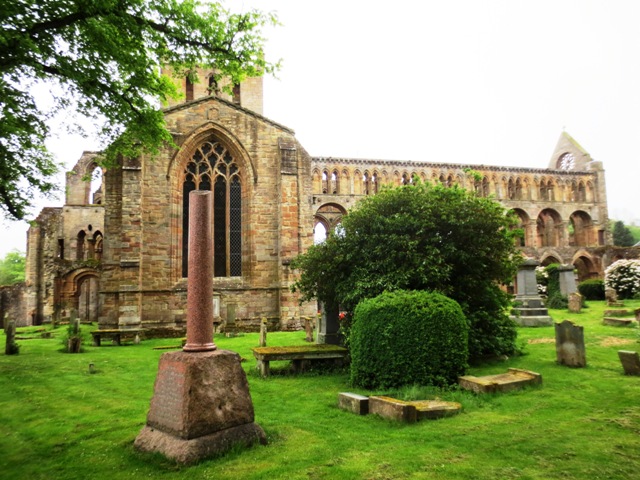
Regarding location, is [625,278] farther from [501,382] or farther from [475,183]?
[475,183]

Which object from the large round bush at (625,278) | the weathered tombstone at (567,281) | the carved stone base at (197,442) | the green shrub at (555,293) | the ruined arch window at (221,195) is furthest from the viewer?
the large round bush at (625,278)

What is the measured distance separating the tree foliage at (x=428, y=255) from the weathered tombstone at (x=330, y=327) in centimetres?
96

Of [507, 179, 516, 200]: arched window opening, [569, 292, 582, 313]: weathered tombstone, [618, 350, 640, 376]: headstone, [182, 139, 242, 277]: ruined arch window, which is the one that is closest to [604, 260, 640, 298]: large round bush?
[569, 292, 582, 313]: weathered tombstone

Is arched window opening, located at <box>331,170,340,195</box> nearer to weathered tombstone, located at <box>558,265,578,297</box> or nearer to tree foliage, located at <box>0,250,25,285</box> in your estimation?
weathered tombstone, located at <box>558,265,578,297</box>

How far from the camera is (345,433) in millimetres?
5297

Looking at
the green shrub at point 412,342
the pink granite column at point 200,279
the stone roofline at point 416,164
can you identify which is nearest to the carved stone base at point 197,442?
the pink granite column at point 200,279

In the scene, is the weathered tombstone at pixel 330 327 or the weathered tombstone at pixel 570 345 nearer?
the weathered tombstone at pixel 570 345

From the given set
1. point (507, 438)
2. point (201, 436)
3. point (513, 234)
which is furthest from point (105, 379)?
point (513, 234)

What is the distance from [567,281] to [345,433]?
18.3 meters

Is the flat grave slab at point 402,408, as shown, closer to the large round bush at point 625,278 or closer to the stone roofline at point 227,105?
the stone roofline at point 227,105

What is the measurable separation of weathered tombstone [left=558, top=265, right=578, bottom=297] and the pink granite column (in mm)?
19089

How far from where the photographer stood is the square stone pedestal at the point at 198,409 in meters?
4.52

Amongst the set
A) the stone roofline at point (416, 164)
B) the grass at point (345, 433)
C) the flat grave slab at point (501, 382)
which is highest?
the stone roofline at point (416, 164)

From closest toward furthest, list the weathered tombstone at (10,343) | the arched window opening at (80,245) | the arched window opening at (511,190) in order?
the weathered tombstone at (10,343) → the arched window opening at (80,245) → the arched window opening at (511,190)
